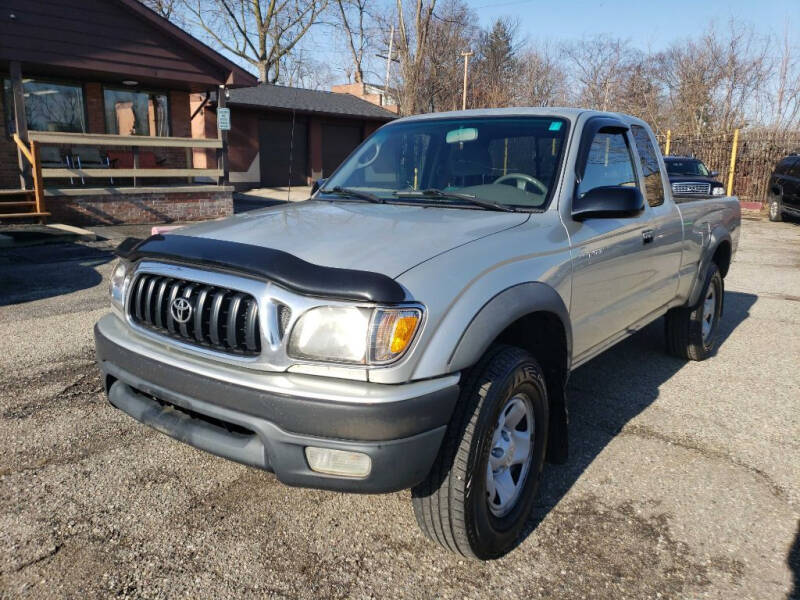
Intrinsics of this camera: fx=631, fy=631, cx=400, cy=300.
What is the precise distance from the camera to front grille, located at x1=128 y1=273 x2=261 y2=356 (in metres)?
2.23

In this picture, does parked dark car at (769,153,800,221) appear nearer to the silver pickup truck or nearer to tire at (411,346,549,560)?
the silver pickup truck

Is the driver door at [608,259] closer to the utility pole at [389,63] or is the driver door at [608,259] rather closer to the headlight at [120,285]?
the headlight at [120,285]

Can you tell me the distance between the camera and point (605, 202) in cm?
298

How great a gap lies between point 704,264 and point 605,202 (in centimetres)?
235

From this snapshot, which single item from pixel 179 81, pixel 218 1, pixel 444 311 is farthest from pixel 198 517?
pixel 218 1

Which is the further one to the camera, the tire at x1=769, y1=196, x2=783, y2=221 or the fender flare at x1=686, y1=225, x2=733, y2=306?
the tire at x1=769, y1=196, x2=783, y2=221

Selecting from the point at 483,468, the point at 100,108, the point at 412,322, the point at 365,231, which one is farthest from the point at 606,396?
the point at 100,108

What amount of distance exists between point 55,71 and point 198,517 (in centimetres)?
1429

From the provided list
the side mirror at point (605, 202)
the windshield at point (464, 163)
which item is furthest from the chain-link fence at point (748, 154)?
the side mirror at point (605, 202)

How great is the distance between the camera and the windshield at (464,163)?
3.21 m

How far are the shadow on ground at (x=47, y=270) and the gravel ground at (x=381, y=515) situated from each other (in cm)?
274

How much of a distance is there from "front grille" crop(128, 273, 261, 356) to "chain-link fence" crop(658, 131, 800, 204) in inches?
854

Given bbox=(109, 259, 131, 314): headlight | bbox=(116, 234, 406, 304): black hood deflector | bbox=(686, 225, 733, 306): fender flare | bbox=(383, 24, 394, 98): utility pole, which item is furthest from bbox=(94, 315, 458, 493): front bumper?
bbox=(383, 24, 394, 98): utility pole

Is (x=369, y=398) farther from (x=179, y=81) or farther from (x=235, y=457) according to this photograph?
(x=179, y=81)
